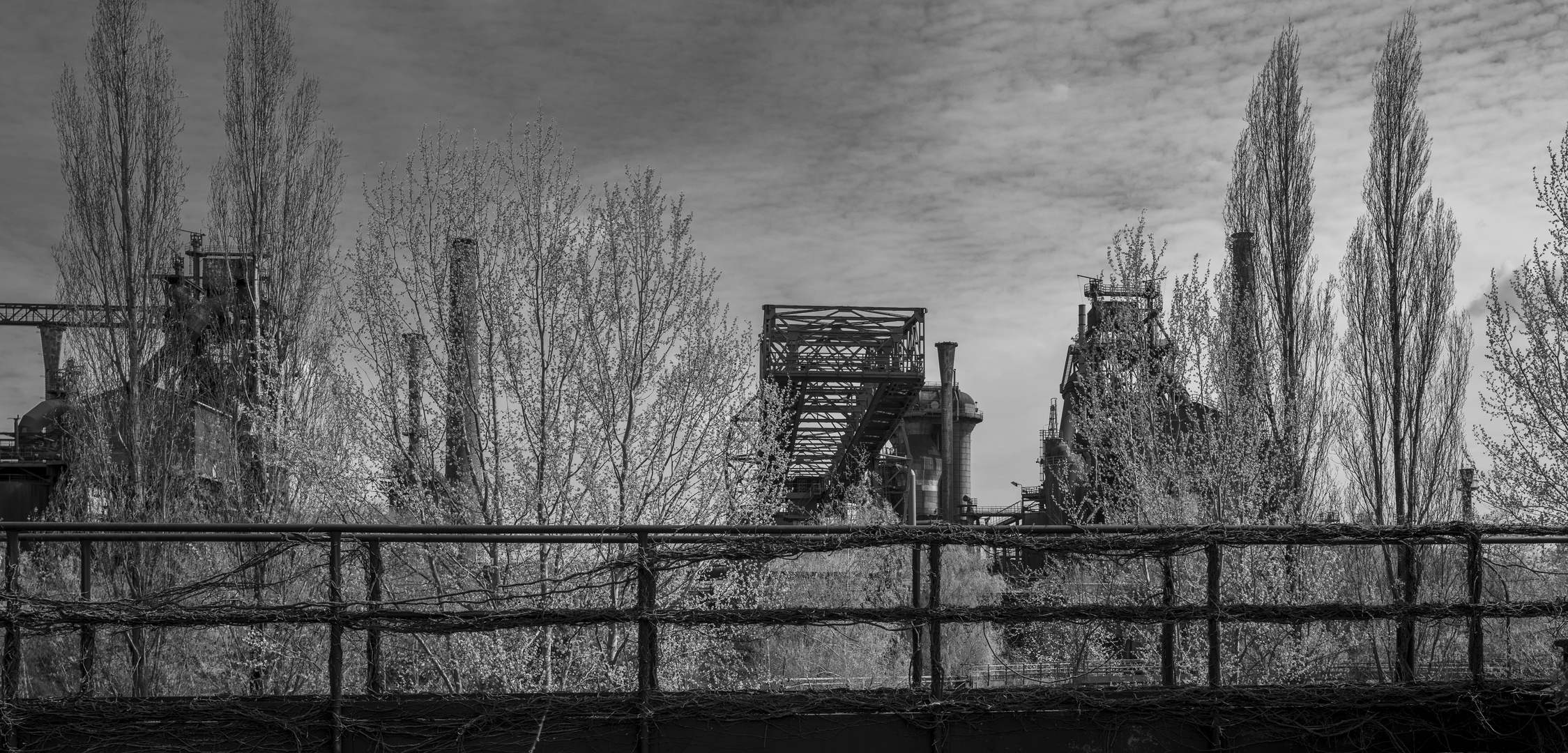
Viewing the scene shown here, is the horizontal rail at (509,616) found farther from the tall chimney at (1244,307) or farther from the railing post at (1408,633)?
the tall chimney at (1244,307)

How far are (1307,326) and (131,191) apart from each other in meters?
22.8

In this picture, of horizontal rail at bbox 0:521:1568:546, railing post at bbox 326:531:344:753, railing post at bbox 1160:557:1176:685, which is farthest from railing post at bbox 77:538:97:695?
railing post at bbox 1160:557:1176:685

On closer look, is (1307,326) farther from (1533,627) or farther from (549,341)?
(549,341)

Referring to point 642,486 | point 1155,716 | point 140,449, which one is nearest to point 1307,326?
point 642,486

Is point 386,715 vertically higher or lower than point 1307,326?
lower

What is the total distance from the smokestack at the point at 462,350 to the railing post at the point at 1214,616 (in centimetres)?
803

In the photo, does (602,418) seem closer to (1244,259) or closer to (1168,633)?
(1168,633)

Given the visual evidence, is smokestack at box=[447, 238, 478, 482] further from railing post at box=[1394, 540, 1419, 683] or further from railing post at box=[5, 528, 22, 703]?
railing post at box=[1394, 540, 1419, 683]

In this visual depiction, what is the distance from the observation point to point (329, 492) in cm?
1254

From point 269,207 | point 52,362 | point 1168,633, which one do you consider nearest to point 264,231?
point 269,207

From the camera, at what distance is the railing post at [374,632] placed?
6.84 m

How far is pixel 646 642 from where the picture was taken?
22.7 feet

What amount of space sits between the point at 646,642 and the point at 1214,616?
3.54 metres

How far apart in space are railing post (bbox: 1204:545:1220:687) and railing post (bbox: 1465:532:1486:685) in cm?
173
